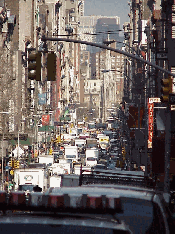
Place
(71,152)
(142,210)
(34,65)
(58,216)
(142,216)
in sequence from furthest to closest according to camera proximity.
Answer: (71,152), (34,65), (142,210), (142,216), (58,216)

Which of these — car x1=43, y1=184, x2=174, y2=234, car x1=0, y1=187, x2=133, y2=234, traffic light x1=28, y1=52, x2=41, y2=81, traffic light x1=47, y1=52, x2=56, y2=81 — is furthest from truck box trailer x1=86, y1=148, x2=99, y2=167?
car x1=0, y1=187, x2=133, y2=234

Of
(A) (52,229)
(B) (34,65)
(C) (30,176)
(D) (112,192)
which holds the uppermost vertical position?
(B) (34,65)

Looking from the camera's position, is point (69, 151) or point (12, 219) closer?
point (12, 219)

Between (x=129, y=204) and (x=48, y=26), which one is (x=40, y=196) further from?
(x=48, y=26)

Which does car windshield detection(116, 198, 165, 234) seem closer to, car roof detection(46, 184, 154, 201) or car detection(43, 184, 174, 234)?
car detection(43, 184, 174, 234)

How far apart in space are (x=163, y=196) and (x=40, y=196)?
3.31m

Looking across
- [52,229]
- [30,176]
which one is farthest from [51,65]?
[30,176]

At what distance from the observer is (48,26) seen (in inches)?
6698

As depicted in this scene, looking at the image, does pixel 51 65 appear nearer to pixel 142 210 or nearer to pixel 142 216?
pixel 142 210

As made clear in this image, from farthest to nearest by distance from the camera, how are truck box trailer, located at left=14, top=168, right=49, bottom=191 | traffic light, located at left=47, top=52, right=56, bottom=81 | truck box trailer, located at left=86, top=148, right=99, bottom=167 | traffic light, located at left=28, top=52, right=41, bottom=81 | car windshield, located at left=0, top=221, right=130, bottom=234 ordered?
1. truck box trailer, located at left=86, top=148, right=99, bottom=167
2. truck box trailer, located at left=14, top=168, right=49, bottom=191
3. traffic light, located at left=47, top=52, right=56, bottom=81
4. traffic light, located at left=28, top=52, right=41, bottom=81
5. car windshield, located at left=0, top=221, right=130, bottom=234

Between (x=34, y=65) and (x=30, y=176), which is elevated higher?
(x=34, y=65)

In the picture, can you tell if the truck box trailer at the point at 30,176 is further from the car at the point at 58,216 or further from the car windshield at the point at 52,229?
the car windshield at the point at 52,229

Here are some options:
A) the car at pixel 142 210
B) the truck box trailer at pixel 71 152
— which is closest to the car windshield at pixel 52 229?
the car at pixel 142 210

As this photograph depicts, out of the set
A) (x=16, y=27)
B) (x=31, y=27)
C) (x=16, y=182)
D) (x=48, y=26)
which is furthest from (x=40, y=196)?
(x=48, y=26)
